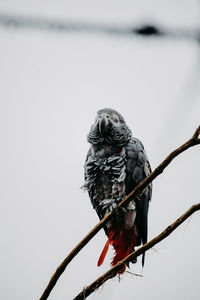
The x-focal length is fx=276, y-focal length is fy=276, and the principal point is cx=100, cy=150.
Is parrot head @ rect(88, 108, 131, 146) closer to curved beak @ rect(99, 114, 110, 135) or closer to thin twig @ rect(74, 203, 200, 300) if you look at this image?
curved beak @ rect(99, 114, 110, 135)

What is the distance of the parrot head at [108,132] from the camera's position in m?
2.82

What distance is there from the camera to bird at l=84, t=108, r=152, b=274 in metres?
2.73

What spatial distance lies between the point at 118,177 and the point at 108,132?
0.49 m

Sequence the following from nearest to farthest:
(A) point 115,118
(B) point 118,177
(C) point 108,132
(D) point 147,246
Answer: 1. (D) point 147,246
2. (B) point 118,177
3. (C) point 108,132
4. (A) point 115,118

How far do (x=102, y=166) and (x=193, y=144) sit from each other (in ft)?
4.80

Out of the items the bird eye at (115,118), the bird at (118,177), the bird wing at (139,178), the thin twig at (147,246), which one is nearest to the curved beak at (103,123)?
the bird at (118,177)

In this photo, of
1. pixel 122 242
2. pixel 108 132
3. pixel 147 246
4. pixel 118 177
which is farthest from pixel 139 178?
pixel 147 246

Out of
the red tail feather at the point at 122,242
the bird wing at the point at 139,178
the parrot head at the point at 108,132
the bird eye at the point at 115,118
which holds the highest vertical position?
the bird eye at the point at 115,118

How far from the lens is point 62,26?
1.28 ft

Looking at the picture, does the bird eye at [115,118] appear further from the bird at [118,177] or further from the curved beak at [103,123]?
the curved beak at [103,123]

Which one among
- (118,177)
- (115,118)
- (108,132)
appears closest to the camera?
(118,177)

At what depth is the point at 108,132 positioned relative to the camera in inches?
113

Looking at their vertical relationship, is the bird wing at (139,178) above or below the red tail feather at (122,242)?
above

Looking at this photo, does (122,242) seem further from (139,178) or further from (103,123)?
(103,123)
